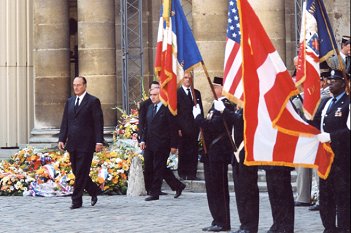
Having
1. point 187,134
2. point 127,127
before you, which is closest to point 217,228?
point 187,134

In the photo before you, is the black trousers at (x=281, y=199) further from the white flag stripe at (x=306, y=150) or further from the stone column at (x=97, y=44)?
the stone column at (x=97, y=44)

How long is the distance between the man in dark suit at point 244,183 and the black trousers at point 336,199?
0.80 metres

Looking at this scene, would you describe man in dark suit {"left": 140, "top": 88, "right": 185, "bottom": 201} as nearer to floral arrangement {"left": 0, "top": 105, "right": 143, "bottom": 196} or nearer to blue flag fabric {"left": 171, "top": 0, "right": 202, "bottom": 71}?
floral arrangement {"left": 0, "top": 105, "right": 143, "bottom": 196}

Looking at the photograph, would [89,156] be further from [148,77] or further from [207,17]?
[148,77]

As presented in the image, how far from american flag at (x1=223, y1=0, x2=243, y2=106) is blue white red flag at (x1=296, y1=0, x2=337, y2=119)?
84 centimetres

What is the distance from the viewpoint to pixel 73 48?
28078 millimetres

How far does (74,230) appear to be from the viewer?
15.6m

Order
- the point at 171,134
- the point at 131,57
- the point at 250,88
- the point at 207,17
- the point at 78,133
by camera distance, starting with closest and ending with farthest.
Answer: the point at 250,88, the point at 78,133, the point at 171,134, the point at 207,17, the point at 131,57

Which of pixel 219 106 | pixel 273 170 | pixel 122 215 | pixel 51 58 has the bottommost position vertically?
pixel 122 215

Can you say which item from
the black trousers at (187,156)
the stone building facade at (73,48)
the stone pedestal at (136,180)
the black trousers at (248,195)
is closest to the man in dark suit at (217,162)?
the black trousers at (248,195)

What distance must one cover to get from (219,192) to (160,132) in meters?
5.20

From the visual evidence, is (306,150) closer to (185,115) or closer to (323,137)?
(323,137)

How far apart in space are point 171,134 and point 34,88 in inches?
252

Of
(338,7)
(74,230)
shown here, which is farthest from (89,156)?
(338,7)
